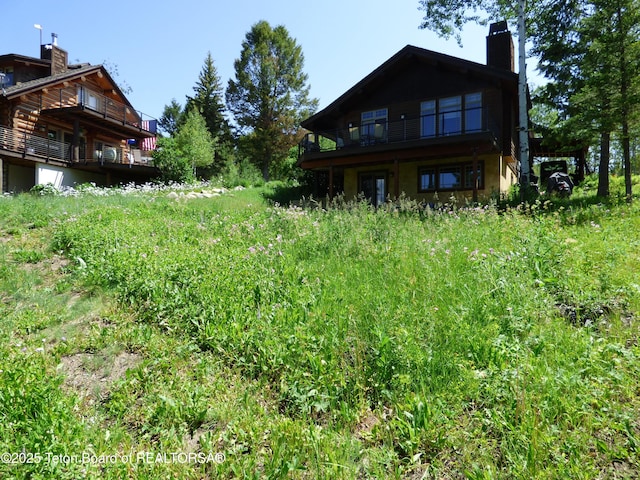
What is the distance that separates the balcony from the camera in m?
14.6

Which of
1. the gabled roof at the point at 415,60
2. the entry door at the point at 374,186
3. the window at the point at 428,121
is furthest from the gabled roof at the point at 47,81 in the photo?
the window at the point at 428,121

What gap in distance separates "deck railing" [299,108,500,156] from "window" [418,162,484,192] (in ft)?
5.53

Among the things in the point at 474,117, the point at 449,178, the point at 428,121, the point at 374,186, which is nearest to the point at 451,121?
the point at 474,117

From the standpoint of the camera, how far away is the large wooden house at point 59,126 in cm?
2088

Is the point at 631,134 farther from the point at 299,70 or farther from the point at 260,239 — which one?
the point at 299,70

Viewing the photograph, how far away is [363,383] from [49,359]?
2.68 metres

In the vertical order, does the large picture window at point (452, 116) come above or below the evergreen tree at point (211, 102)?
below

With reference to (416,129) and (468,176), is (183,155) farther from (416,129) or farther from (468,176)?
(468,176)

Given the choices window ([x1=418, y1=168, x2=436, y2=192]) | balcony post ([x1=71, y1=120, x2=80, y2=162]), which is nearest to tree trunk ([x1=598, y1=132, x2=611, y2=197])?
window ([x1=418, y1=168, x2=436, y2=192])

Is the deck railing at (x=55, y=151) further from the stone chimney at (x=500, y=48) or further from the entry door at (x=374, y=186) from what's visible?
the stone chimney at (x=500, y=48)

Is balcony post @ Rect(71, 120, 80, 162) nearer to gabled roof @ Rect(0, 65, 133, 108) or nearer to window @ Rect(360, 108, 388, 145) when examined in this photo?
gabled roof @ Rect(0, 65, 133, 108)

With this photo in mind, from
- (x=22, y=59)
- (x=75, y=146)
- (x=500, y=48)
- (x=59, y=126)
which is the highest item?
(x=22, y=59)

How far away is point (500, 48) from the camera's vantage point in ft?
57.8

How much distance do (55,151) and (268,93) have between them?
20545 millimetres
